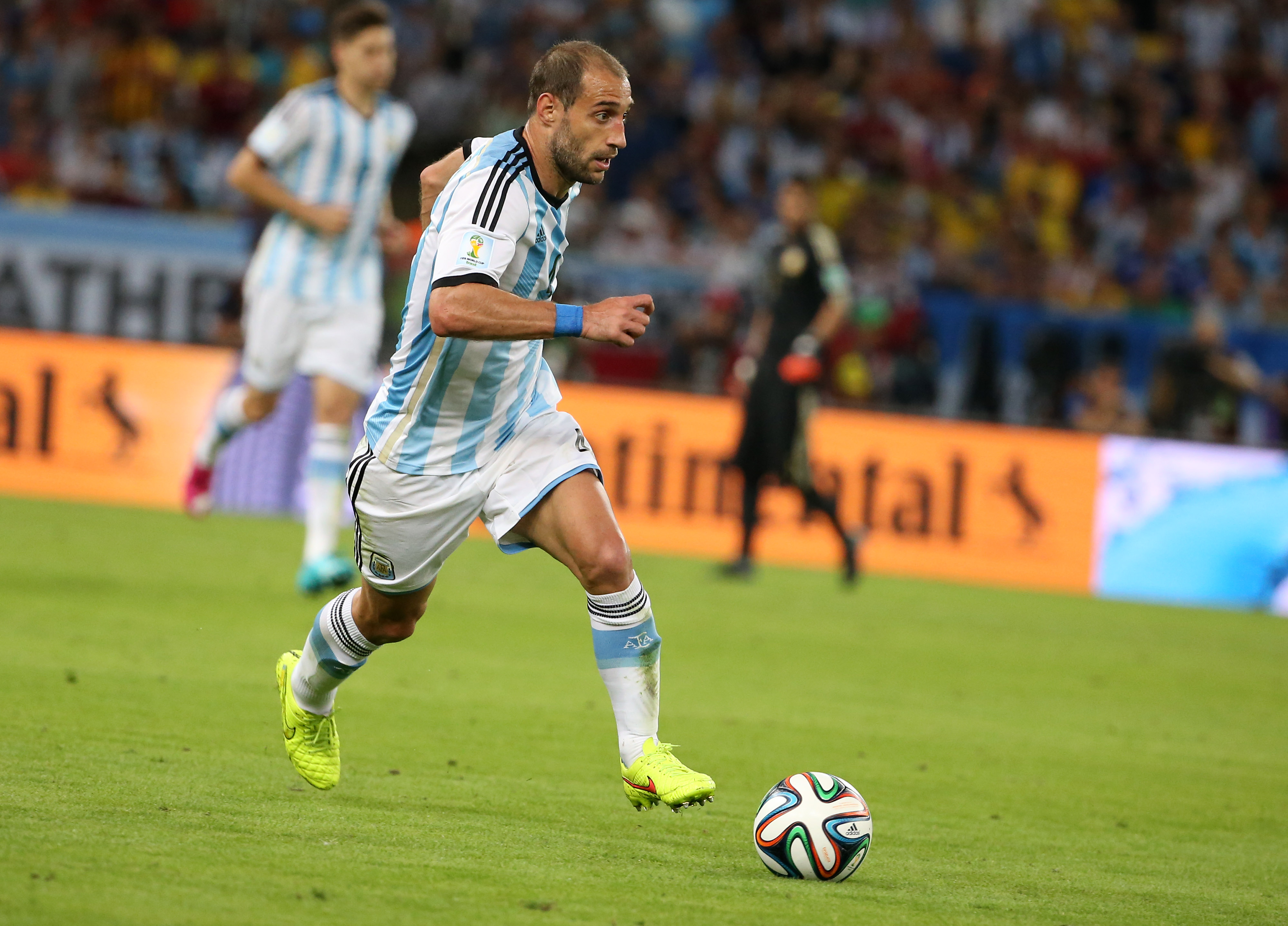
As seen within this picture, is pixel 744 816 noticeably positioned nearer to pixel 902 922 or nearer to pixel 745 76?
pixel 902 922

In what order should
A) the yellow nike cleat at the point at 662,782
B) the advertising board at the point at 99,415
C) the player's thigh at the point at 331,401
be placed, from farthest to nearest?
1. the advertising board at the point at 99,415
2. the player's thigh at the point at 331,401
3. the yellow nike cleat at the point at 662,782

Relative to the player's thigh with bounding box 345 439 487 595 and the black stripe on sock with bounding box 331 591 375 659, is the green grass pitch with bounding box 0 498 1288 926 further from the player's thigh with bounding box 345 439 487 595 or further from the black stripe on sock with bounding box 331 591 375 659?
the player's thigh with bounding box 345 439 487 595

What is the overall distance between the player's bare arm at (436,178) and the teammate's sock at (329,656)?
1.15 metres

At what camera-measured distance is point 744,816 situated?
16.5 feet

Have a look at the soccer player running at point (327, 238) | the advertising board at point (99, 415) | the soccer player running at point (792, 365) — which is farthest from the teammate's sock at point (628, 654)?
the advertising board at point (99, 415)

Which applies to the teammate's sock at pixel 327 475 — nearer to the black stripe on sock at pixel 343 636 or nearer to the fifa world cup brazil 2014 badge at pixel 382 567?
the black stripe on sock at pixel 343 636

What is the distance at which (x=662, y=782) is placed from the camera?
442cm

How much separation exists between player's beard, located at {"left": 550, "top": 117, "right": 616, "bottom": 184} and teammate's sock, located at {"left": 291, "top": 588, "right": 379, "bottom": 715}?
4.51 ft

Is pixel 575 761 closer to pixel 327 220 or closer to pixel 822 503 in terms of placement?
pixel 327 220

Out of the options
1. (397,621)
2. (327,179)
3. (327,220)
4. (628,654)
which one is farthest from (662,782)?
(327,179)

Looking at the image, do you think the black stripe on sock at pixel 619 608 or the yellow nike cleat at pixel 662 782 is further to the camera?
the black stripe on sock at pixel 619 608

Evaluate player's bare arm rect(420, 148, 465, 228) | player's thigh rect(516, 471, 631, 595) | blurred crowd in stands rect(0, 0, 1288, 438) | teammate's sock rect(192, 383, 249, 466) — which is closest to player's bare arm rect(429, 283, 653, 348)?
player's thigh rect(516, 471, 631, 595)

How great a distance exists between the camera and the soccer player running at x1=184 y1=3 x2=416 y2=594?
8.45 meters

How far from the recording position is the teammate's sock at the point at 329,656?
486 cm
